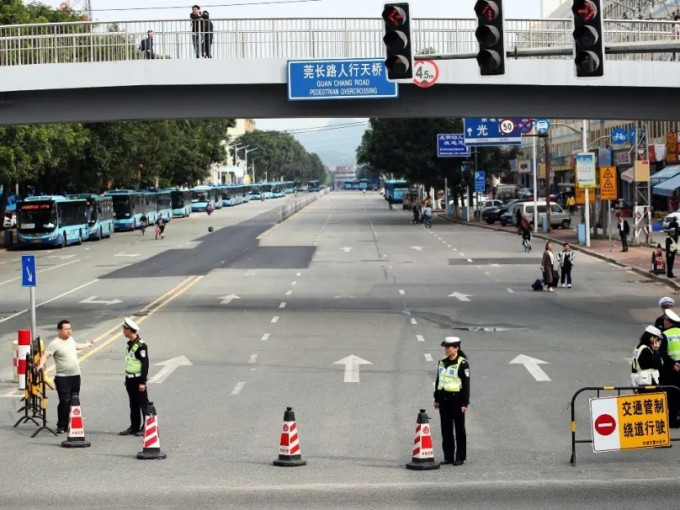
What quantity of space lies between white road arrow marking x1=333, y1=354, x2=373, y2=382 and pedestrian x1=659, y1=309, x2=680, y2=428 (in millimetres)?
6645

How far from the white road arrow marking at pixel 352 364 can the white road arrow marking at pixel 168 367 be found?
3.05m

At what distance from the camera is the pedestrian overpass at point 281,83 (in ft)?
101

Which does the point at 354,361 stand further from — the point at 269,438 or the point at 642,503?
the point at 642,503

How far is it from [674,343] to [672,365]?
0.30m

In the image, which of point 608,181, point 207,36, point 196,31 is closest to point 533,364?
point 207,36

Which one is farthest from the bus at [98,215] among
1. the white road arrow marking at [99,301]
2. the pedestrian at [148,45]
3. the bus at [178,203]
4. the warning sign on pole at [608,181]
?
the pedestrian at [148,45]

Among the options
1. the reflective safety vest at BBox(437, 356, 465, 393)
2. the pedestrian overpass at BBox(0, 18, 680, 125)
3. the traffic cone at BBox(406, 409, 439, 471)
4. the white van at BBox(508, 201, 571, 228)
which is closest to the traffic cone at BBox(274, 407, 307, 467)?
the traffic cone at BBox(406, 409, 439, 471)

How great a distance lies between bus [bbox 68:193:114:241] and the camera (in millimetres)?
74000

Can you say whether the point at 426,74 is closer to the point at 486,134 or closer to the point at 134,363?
the point at 134,363

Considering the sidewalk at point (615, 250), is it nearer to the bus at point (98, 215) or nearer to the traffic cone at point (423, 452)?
the traffic cone at point (423, 452)

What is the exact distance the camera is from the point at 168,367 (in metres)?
23.2

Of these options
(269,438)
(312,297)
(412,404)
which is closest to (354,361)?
(412,404)

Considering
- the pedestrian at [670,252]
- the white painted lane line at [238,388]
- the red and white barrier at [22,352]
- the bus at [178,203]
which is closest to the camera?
the red and white barrier at [22,352]

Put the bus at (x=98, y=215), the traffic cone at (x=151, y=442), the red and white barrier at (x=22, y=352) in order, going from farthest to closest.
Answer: the bus at (x=98, y=215)
the red and white barrier at (x=22, y=352)
the traffic cone at (x=151, y=442)
